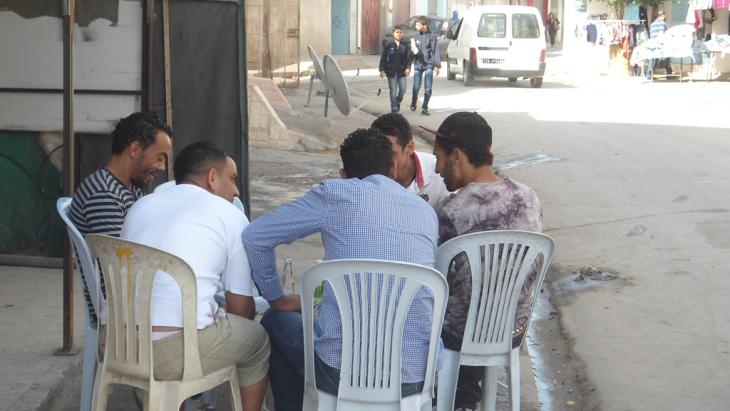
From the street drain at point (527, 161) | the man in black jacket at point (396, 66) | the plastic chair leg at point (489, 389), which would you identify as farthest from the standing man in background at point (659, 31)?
the plastic chair leg at point (489, 389)

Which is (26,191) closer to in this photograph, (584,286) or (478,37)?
(584,286)

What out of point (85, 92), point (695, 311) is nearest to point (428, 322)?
point (695, 311)

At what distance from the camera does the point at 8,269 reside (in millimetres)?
6910

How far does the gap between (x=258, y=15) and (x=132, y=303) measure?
20.6 m

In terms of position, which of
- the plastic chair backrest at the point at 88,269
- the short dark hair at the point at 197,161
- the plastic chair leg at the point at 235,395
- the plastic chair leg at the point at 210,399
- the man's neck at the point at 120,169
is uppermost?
the short dark hair at the point at 197,161

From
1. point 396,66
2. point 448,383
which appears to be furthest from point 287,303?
point 396,66

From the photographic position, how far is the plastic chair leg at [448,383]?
405 centimetres

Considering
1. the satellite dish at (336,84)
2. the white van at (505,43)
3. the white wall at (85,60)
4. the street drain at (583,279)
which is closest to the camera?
the white wall at (85,60)

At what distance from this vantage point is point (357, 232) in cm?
360

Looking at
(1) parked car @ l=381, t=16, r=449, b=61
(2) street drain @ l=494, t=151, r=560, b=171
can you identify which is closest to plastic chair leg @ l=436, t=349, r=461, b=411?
(2) street drain @ l=494, t=151, r=560, b=171

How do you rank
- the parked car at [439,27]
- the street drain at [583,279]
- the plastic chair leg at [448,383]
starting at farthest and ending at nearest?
the parked car at [439,27] → the street drain at [583,279] → the plastic chair leg at [448,383]

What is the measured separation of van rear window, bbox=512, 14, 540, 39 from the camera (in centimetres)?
2484

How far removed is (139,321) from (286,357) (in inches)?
23.7

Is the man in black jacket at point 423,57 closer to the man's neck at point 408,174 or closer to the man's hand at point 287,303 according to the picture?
the man's neck at point 408,174
